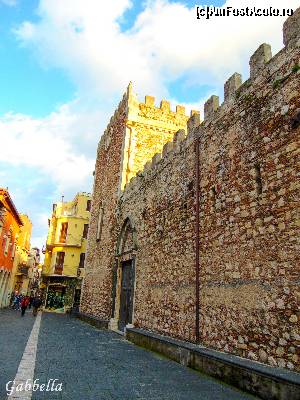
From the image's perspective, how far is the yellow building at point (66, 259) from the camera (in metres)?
29.5

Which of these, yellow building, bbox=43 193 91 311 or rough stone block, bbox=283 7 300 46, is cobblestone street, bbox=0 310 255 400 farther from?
yellow building, bbox=43 193 91 311

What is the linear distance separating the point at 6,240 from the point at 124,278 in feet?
46.0

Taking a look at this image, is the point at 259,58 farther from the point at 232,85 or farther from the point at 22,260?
the point at 22,260

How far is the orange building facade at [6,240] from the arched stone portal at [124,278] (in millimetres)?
9873

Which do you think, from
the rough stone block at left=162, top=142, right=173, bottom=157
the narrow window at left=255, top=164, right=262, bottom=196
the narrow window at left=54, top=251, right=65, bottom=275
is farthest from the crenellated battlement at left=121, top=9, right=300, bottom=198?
the narrow window at left=54, top=251, right=65, bottom=275

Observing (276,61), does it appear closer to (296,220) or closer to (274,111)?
(274,111)

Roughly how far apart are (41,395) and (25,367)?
163 cm

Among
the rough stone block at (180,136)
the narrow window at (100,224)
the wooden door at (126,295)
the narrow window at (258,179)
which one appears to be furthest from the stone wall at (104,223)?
the narrow window at (258,179)

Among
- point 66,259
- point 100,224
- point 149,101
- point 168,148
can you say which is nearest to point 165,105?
point 149,101

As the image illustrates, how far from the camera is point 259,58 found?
6.48 m

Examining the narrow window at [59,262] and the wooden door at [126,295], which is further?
the narrow window at [59,262]

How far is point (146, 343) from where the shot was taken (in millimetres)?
8680

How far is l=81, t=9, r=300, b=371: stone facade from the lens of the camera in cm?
516

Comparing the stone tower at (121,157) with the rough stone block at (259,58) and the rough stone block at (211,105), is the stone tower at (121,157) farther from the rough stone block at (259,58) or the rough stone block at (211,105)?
the rough stone block at (259,58)
